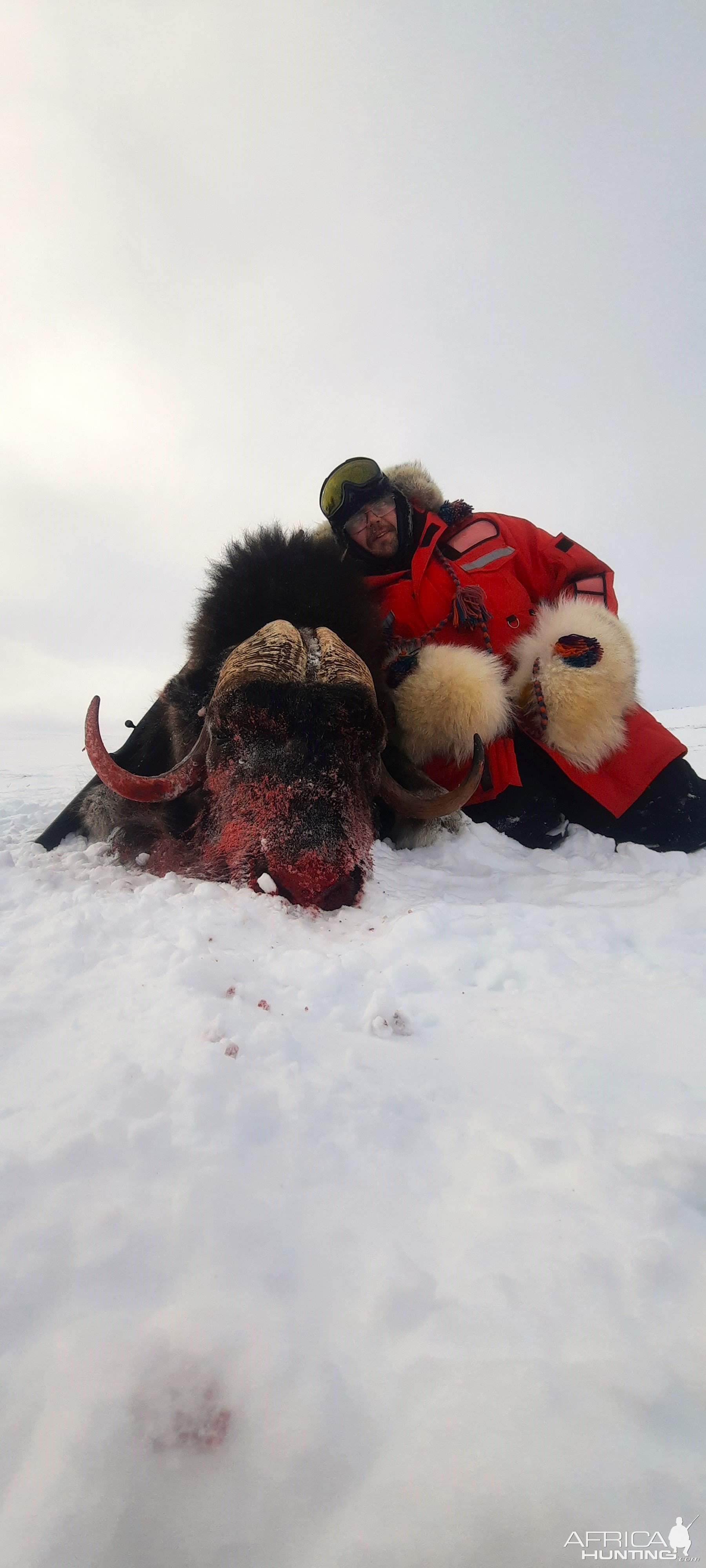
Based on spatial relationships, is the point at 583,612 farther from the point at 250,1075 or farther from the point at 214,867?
the point at 250,1075

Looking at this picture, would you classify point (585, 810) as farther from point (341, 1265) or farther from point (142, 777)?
point (341, 1265)

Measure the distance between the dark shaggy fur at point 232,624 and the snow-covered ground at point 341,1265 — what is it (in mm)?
1949

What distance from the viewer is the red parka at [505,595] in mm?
3943

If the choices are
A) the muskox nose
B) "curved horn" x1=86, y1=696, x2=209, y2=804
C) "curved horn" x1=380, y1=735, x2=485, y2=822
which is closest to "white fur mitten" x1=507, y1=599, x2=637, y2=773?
"curved horn" x1=380, y1=735, x2=485, y2=822

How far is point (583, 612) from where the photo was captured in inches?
161

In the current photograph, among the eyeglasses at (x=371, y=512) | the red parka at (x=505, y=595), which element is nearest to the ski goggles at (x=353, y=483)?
the eyeglasses at (x=371, y=512)

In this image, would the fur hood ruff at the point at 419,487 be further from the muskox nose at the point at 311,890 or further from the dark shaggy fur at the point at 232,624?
the muskox nose at the point at 311,890

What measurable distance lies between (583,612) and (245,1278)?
13.5 ft

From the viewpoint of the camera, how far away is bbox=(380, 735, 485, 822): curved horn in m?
3.19

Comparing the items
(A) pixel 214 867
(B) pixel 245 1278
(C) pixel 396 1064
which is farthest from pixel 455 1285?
(A) pixel 214 867

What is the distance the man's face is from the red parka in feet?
0.82

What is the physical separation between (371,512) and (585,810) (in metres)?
2.82

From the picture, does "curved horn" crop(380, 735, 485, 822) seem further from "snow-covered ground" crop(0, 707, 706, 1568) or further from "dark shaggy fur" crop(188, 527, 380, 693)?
"snow-covered ground" crop(0, 707, 706, 1568)

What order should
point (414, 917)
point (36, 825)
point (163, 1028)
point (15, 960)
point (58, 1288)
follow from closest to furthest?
point (58, 1288) → point (163, 1028) → point (15, 960) → point (414, 917) → point (36, 825)
